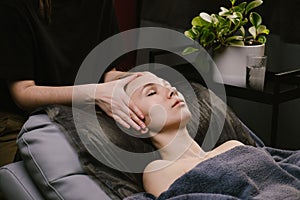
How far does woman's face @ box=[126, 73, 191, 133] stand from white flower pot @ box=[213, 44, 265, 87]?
2.33 feet

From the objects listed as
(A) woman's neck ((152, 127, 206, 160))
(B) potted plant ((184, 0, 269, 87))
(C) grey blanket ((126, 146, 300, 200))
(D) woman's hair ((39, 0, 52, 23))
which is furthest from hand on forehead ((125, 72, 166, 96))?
(B) potted plant ((184, 0, 269, 87))

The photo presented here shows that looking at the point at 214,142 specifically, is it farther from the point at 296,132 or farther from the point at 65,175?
the point at 296,132

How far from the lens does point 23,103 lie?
1.62 meters

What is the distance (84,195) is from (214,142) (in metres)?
0.46

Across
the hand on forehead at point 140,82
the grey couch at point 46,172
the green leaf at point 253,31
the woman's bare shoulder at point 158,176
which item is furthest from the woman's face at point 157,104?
the green leaf at point 253,31

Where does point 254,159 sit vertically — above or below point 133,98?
below

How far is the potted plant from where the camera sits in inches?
82.6

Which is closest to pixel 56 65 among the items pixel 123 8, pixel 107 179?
pixel 107 179

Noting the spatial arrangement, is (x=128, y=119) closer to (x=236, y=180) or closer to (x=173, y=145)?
(x=173, y=145)

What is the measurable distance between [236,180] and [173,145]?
233 mm

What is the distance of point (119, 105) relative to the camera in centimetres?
143

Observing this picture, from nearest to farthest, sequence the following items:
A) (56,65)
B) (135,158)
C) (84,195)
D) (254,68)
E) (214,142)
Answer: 1. (84,195)
2. (135,158)
3. (214,142)
4. (56,65)
5. (254,68)

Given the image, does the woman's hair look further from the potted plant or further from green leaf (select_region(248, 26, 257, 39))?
green leaf (select_region(248, 26, 257, 39))

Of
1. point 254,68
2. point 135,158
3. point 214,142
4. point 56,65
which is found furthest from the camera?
point 254,68
